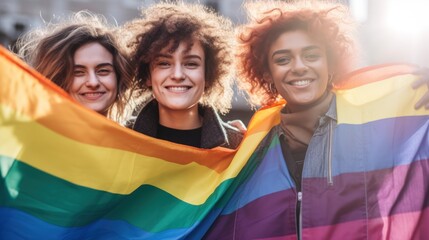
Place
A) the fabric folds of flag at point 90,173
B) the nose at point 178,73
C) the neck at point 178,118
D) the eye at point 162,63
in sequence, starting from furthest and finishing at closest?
the neck at point 178,118 < the eye at point 162,63 < the nose at point 178,73 < the fabric folds of flag at point 90,173

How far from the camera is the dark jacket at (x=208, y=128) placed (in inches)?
164

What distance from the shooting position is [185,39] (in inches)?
166

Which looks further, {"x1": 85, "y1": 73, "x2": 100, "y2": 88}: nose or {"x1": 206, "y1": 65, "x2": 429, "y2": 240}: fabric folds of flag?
{"x1": 85, "y1": 73, "x2": 100, "y2": 88}: nose

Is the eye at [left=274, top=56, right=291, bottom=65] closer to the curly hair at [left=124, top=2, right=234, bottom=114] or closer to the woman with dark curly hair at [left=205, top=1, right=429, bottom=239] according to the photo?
the woman with dark curly hair at [left=205, top=1, right=429, bottom=239]

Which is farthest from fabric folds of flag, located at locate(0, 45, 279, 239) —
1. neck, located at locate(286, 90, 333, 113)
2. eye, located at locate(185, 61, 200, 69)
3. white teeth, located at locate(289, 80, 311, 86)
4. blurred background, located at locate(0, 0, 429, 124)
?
blurred background, located at locate(0, 0, 429, 124)

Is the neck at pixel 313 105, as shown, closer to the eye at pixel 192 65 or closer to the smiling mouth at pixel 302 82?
the smiling mouth at pixel 302 82

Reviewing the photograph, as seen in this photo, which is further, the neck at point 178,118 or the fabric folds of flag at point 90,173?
the neck at point 178,118

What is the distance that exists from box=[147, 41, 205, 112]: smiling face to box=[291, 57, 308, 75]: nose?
68 cm

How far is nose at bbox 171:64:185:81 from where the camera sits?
4.09 metres

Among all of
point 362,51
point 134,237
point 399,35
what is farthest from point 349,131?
point 399,35

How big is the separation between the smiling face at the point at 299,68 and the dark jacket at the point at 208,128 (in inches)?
20.3

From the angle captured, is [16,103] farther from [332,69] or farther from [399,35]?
[399,35]

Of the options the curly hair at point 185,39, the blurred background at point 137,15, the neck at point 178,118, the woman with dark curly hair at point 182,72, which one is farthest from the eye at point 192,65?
the blurred background at point 137,15

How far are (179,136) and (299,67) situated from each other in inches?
38.6
